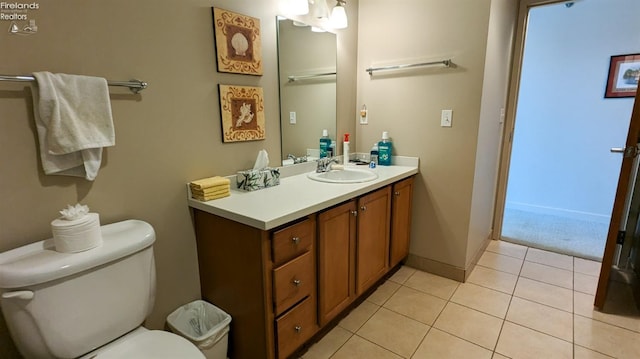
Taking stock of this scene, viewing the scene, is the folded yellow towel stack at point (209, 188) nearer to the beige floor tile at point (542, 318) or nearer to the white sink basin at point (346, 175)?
the white sink basin at point (346, 175)

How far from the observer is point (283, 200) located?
57.9 inches

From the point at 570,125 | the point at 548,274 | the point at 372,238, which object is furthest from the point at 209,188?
the point at 570,125

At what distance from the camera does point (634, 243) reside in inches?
87.2

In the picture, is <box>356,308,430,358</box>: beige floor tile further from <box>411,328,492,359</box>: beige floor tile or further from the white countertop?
the white countertop

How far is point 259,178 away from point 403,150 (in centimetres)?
124

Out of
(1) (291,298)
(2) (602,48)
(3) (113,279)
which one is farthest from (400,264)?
(2) (602,48)

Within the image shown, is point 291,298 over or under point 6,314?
under

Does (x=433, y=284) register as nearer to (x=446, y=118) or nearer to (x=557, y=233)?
(x=446, y=118)

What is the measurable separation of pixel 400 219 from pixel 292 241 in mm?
1178

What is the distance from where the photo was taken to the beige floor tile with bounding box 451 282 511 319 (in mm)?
1978

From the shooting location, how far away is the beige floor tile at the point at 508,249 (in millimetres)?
2754

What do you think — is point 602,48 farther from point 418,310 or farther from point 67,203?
point 67,203

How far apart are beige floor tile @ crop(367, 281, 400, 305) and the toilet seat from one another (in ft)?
4.26

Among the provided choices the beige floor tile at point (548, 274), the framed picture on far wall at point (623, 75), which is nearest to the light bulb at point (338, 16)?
the beige floor tile at point (548, 274)
